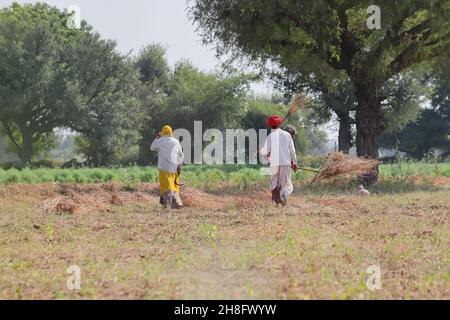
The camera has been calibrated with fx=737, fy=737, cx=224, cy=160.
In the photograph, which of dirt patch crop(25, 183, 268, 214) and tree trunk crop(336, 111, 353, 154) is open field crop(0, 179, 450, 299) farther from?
tree trunk crop(336, 111, 353, 154)

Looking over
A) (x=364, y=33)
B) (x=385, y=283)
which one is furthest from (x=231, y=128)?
(x=385, y=283)

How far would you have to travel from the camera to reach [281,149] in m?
14.2

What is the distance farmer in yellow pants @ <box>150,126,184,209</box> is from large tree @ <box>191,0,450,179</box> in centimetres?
774

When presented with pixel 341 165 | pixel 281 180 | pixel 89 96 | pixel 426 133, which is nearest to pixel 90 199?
pixel 281 180

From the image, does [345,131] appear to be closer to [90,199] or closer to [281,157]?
[90,199]

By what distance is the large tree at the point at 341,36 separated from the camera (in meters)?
21.2

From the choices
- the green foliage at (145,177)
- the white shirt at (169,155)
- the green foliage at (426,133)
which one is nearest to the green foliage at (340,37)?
the green foliage at (145,177)

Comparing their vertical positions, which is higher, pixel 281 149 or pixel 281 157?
pixel 281 149

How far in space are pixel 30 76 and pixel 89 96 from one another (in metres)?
4.11

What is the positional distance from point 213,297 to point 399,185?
17.3 meters

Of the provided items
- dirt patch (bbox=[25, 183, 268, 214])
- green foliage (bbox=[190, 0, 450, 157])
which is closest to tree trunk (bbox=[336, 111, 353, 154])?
green foliage (bbox=[190, 0, 450, 157])

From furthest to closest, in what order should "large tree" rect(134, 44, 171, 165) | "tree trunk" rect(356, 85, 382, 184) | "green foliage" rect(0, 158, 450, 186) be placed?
1. "large tree" rect(134, 44, 171, 165)
2. "green foliage" rect(0, 158, 450, 186)
3. "tree trunk" rect(356, 85, 382, 184)

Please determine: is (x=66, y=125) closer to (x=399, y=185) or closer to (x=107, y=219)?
(x=399, y=185)

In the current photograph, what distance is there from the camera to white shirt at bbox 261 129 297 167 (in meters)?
14.1
